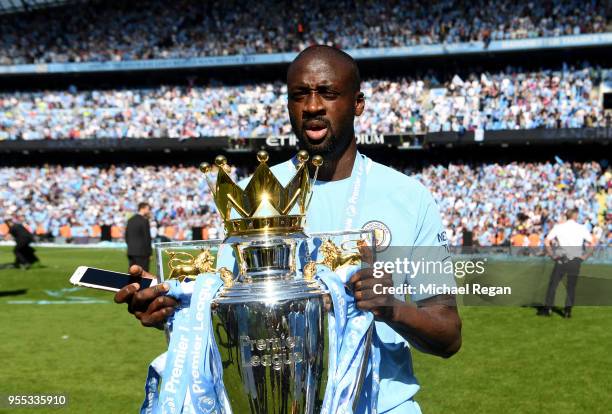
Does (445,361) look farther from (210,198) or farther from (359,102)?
(210,198)

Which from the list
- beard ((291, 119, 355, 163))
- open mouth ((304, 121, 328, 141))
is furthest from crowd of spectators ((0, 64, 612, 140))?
open mouth ((304, 121, 328, 141))

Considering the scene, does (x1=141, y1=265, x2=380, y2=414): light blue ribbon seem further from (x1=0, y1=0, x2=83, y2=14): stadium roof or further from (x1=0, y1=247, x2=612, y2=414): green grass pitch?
(x1=0, y1=0, x2=83, y2=14): stadium roof

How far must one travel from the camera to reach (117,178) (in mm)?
37188

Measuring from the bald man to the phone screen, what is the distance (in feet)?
0.49

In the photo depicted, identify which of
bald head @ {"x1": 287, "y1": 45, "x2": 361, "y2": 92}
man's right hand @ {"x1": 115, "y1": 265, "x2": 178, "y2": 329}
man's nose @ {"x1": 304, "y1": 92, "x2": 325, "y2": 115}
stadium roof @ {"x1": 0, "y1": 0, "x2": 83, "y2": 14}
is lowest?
man's right hand @ {"x1": 115, "y1": 265, "x2": 178, "y2": 329}

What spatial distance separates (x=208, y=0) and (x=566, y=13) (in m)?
18.7

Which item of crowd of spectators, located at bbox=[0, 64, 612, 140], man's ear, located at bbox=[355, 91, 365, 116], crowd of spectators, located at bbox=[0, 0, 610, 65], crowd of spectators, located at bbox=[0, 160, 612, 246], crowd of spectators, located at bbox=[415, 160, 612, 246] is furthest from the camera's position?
crowd of spectators, located at bbox=[0, 0, 610, 65]

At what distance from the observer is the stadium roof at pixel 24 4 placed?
4231cm

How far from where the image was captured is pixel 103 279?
187 centimetres

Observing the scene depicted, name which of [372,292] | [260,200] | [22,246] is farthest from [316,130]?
[22,246]

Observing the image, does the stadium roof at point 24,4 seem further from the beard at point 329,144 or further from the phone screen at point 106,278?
the phone screen at point 106,278

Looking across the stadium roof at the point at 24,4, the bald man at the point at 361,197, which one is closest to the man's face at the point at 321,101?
the bald man at the point at 361,197

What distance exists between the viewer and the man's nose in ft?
7.11

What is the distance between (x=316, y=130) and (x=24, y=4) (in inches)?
1774
